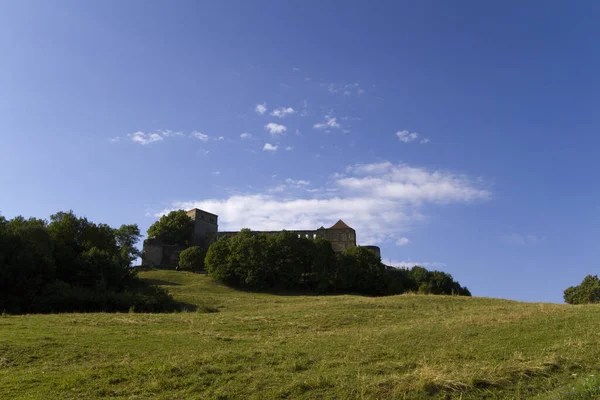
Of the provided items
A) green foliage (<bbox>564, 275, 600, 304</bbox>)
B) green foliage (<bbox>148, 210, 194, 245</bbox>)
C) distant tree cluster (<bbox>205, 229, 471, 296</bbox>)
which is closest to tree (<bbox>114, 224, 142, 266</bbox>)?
green foliage (<bbox>148, 210, 194, 245</bbox>)

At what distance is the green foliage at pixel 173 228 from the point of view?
378 ft

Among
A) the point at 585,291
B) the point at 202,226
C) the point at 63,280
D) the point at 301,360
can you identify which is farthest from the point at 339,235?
the point at 301,360

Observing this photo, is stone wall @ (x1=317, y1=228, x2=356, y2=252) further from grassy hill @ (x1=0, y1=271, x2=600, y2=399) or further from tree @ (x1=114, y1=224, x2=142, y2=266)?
grassy hill @ (x1=0, y1=271, x2=600, y2=399)

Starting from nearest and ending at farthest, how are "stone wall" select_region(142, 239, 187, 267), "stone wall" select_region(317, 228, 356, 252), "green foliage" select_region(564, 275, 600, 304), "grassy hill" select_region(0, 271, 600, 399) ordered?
"grassy hill" select_region(0, 271, 600, 399), "green foliage" select_region(564, 275, 600, 304), "stone wall" select_region(142, 239, 187, 267), "stone wall" select_region(317, 228, 356, 252)

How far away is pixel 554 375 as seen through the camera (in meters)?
9.93

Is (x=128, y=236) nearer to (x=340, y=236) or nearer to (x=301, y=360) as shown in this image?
(x=340, y=236)

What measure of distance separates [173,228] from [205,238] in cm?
902

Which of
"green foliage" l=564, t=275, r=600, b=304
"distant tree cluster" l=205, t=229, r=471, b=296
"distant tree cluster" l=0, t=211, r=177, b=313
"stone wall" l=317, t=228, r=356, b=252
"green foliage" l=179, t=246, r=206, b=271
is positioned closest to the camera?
"distant tree cluster" l=0, t=211, r=177, b=313

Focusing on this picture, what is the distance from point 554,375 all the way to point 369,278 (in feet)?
219

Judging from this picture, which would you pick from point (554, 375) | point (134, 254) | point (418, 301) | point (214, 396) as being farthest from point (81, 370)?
point (134, 254)

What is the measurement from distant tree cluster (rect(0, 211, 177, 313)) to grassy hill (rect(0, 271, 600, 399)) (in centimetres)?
1414

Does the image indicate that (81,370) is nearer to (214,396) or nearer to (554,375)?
(214,396)

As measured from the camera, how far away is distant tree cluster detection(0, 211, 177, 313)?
33969 millimetres

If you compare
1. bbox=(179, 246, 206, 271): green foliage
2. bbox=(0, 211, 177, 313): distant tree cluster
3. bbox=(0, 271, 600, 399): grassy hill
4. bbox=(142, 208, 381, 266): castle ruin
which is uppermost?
bbox=(142, 208, 381, 266): castle ruin
